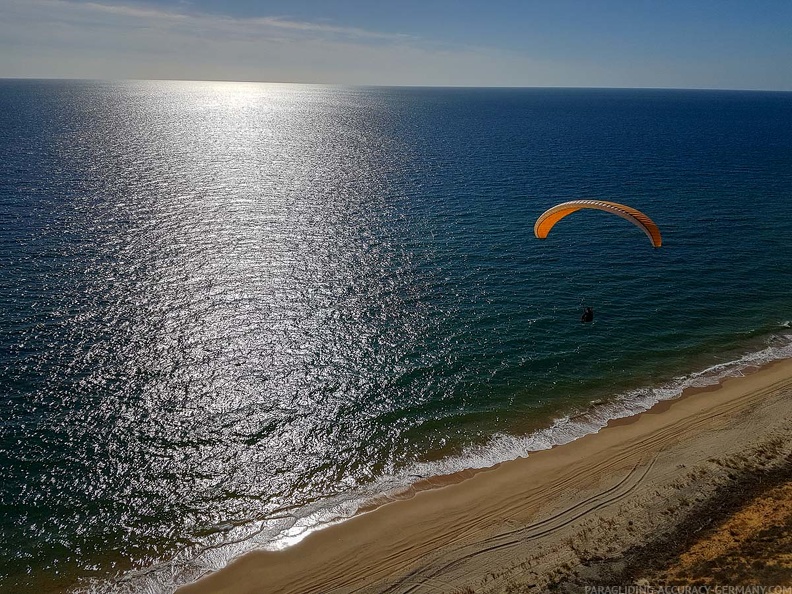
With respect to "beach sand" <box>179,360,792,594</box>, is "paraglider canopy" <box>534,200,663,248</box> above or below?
above

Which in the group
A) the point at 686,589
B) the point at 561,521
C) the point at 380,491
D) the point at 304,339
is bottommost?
the point at 561,521

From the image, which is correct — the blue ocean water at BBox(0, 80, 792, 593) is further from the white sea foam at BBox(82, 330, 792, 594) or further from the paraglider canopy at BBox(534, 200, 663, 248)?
the paraglider canopy at BBox(534, 200, 663, 248)

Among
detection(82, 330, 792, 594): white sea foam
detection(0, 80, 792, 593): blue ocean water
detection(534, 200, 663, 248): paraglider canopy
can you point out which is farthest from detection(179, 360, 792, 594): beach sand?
detection(534, 200, 663, 248): paraglider canopy

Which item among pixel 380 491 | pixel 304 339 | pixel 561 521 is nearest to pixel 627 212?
pixel 561 521

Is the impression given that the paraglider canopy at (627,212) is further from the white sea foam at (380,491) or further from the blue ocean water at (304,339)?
the white sea foam at (380,491)

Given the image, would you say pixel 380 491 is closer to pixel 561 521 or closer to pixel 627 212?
pixel 561 521

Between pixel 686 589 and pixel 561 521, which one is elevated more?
pixel 686 589
